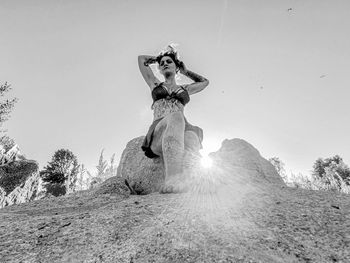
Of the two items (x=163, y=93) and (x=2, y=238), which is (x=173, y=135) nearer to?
(x=163, y=93)

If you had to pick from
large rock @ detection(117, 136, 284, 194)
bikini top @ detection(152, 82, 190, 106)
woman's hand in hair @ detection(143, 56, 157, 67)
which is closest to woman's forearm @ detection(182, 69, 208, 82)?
woman's hand in hair @ detection(143, 56, 157, 67)

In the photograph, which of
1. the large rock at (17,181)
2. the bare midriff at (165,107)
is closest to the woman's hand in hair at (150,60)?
the bare midriff at (165,107)

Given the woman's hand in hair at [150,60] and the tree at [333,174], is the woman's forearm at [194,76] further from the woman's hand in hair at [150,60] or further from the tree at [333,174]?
the tree at [333,174]

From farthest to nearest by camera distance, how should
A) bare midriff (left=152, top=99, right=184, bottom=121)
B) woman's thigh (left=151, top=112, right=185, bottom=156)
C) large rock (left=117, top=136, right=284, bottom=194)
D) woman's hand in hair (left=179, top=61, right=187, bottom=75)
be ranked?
woman's hand in hair (left=179, top=61, right=187, bottom=75) < large rock (left=117, top=136, right=284, bottom=194) < bare midriff (left=152, top=99, right=184, bottom=121) < woman's thigh (left=151, top=112, right=185, bottom=156)

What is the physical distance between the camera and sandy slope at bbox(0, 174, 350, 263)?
0.83 m

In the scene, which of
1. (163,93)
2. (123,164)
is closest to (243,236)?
(163,93)

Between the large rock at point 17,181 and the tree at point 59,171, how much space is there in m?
12.8

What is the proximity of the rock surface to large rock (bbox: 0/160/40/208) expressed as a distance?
5.57 metres

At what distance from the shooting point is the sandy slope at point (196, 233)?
83 cm

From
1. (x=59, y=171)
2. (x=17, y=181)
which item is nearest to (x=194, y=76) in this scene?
(x=17, y=181)

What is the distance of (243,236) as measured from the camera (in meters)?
0.93

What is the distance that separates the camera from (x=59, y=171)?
20.2 meters

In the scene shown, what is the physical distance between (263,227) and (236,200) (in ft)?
1.24

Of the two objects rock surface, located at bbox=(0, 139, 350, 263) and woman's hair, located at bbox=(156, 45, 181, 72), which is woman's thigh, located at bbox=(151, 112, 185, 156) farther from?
woman's hair, located at bbox=(156, 45, 181, 72)
